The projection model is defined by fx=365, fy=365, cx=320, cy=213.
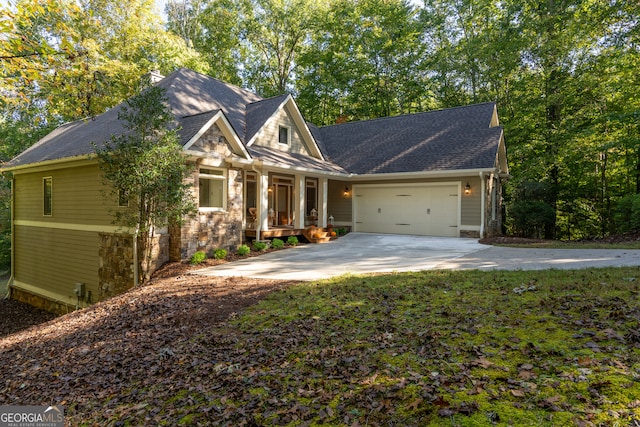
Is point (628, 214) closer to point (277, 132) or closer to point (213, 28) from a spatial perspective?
point (277, 132)

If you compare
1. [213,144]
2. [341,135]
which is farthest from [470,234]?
[213,144]

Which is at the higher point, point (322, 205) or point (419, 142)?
point (419, 142)

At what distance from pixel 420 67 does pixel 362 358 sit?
2356 centimetres

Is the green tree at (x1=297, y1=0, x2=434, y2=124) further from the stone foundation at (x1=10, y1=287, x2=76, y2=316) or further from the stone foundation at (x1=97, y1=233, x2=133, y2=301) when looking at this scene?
the stone foundation at (x1=10, y1=287, x2=76, y2=316)

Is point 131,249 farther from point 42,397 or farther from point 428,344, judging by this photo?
point 428,344

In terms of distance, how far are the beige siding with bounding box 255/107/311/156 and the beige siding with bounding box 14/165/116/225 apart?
5.33 metres

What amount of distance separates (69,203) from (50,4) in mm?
7030

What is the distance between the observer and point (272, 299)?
5.59 m

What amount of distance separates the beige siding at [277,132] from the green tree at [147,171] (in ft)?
16.9

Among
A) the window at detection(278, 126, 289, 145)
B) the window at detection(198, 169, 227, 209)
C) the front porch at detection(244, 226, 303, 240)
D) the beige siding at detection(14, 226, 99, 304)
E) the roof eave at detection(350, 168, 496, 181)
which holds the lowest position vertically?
the beige siding at detection(14, 226, 99, 304)

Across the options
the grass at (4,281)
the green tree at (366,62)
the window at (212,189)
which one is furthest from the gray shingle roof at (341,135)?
the green tree at (366,62)

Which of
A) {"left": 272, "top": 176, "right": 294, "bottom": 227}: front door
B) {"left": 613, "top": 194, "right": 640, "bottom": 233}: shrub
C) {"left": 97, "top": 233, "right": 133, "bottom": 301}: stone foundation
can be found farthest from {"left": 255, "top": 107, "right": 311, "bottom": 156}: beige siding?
{"left": 613, "top": 194, "right": 640, "bottom": 233}: shrub

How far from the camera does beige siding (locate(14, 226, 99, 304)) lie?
10484 millimetres

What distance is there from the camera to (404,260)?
895 cm
